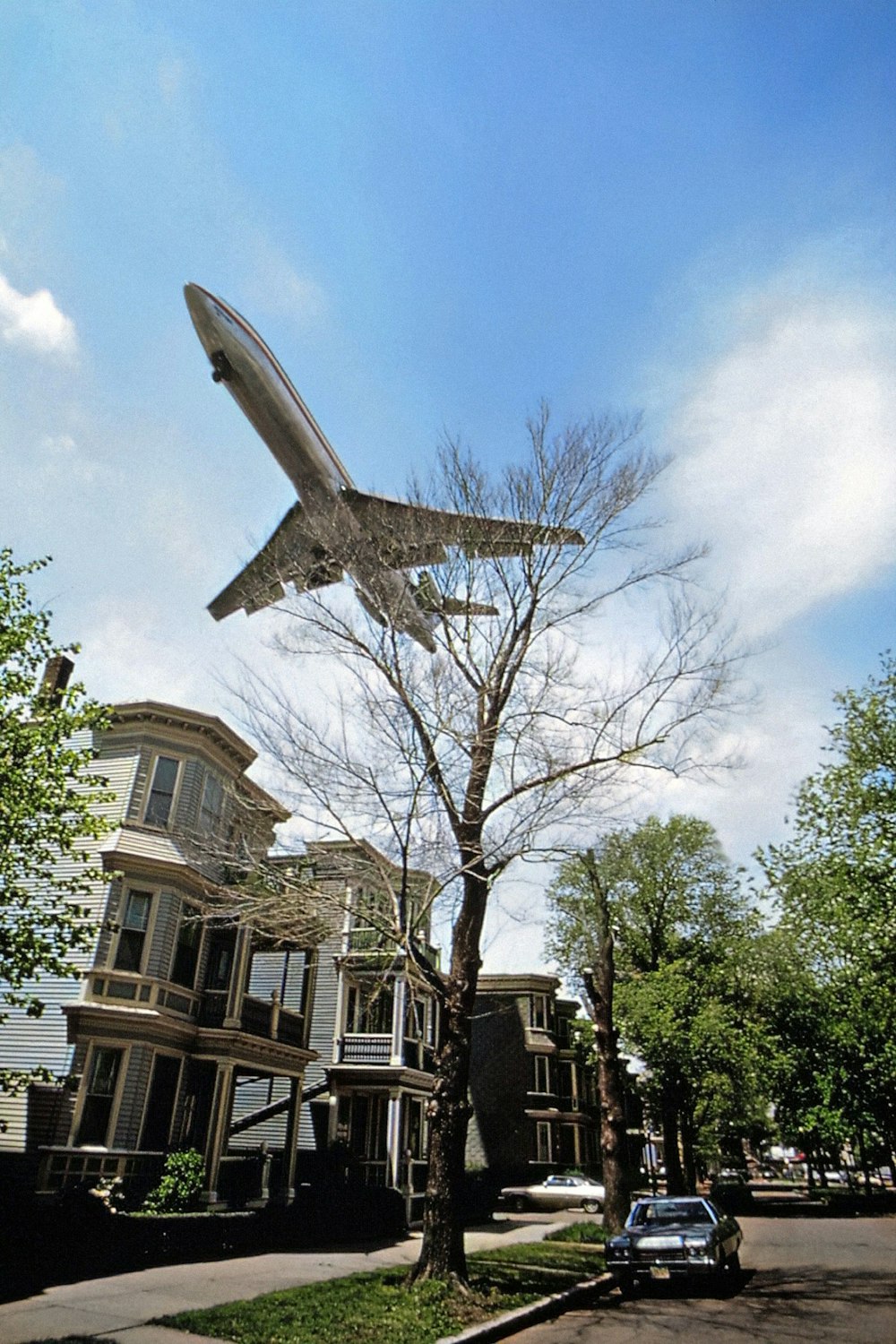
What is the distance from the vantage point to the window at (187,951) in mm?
20891

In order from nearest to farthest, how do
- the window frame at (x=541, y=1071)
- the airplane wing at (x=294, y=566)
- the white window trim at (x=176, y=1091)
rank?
the airplane wing at (x=294, y=566)
the white window trim at (x=176, y=1091)
the window frame at (x=541, y=1071)

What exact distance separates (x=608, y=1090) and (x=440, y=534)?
557 inches

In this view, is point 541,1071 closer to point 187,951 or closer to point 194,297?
point 187,951

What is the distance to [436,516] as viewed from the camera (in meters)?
14.9

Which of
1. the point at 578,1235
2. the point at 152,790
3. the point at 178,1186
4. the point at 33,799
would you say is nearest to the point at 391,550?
the point at 33,799

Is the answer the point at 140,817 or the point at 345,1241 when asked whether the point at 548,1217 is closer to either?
the point at 345,1241

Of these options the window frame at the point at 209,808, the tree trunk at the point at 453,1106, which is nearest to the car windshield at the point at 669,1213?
the tree trunk at the point at 453,1106

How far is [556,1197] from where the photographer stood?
33250mm

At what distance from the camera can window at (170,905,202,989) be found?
20.9m

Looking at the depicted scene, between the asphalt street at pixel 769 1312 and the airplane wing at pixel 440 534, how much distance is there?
35.3ft

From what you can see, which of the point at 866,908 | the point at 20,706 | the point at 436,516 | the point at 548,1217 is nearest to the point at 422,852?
the point at 436,516

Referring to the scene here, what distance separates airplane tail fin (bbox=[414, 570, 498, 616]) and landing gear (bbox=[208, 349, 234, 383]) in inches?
562

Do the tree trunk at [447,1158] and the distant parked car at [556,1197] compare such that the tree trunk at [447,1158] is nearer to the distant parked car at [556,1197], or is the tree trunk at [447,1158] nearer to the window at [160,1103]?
the window at [160,1103]

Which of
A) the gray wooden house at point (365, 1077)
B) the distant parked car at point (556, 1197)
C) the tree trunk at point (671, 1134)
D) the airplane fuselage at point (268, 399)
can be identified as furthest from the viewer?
the tree trunk at point (671, 1134)
